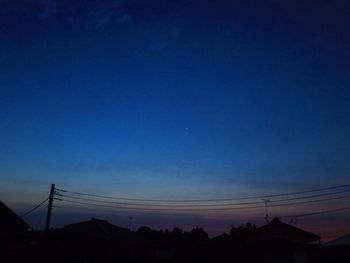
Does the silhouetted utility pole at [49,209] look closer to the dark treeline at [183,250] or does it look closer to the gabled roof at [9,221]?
the gabled roof at [9,221]

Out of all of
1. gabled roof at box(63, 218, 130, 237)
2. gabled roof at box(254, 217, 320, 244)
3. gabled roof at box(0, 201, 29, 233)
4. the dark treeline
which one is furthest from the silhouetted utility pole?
gabled roof at box(254, 217, 320, 244)

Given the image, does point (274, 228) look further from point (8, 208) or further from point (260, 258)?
point (8, 208)

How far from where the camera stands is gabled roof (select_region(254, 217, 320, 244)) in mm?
41969

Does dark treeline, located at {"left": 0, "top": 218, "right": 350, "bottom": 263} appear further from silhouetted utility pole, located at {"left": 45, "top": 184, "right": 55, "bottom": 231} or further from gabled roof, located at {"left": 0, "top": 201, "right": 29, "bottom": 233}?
silhouetted utility pole, located at {"left": 45, "top": 184, "right": 55, "bottom": 231}

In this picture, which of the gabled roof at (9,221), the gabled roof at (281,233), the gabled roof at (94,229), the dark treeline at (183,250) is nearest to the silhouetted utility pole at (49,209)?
the gabled roof at (9,221)

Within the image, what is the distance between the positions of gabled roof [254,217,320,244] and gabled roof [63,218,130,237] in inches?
605

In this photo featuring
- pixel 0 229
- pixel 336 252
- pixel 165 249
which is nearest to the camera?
pixel 0 229

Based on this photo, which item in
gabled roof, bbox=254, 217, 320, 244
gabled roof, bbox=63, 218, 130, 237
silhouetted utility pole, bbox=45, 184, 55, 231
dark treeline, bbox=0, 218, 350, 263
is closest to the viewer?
silhouetted utility pole, bbox=45, 184, 55, 231

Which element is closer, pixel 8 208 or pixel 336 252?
pixel 8 208

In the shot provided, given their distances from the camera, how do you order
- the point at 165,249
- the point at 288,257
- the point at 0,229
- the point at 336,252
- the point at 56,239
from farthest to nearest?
the point at 165,249, the point at 336,252, the point at 56,239, the point at 288,257, the point at 0,229

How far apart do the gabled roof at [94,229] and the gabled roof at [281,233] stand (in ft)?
50.4

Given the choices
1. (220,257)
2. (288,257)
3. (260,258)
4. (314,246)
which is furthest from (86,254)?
(314,246)

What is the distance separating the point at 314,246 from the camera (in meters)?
40.6

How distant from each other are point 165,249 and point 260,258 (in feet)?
68.5
